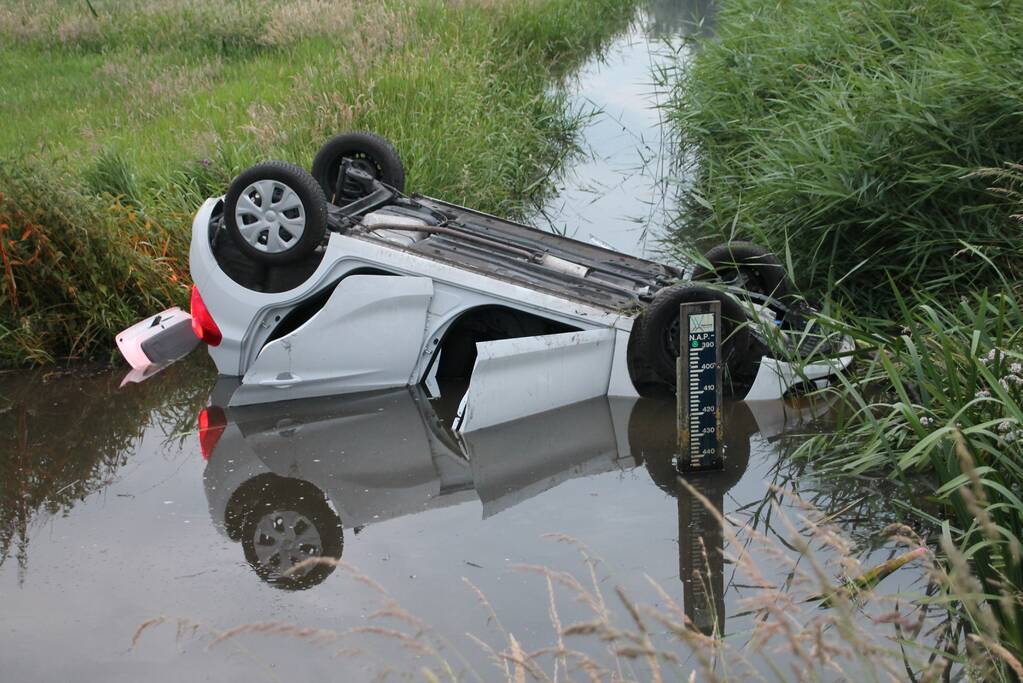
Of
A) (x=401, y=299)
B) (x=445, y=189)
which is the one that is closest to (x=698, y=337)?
(x=401, y=299)

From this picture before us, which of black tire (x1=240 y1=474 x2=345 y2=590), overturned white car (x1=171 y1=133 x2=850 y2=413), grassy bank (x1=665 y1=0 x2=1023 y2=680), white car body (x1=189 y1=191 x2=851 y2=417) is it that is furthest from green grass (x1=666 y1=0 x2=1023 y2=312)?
black tire (x1=240 y1=474 x2=345 y2=590)

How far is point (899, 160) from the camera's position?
750cm

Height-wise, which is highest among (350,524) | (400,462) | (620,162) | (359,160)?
(620,162)

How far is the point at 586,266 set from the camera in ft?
22.0

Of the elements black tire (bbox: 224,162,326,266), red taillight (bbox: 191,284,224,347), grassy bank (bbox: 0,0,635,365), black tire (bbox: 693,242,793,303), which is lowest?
black tire (bbox: 693,242,793,303)

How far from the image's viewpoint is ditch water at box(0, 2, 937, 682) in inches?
168

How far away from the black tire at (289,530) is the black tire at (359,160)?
248 centimetres

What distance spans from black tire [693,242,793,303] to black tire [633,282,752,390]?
1.56 feet

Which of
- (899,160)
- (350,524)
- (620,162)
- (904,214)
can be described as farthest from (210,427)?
(620,162)

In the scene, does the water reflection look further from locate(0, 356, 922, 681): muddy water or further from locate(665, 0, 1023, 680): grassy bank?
locate(665, 0, 1023, 680): grassy bank

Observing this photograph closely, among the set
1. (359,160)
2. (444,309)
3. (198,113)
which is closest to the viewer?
(444,309)

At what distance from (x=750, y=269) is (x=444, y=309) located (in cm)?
166

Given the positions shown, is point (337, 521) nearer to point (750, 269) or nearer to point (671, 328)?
point (671, 328)

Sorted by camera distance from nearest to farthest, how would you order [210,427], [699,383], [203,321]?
[699,383] → [210,427] → [203,321]
